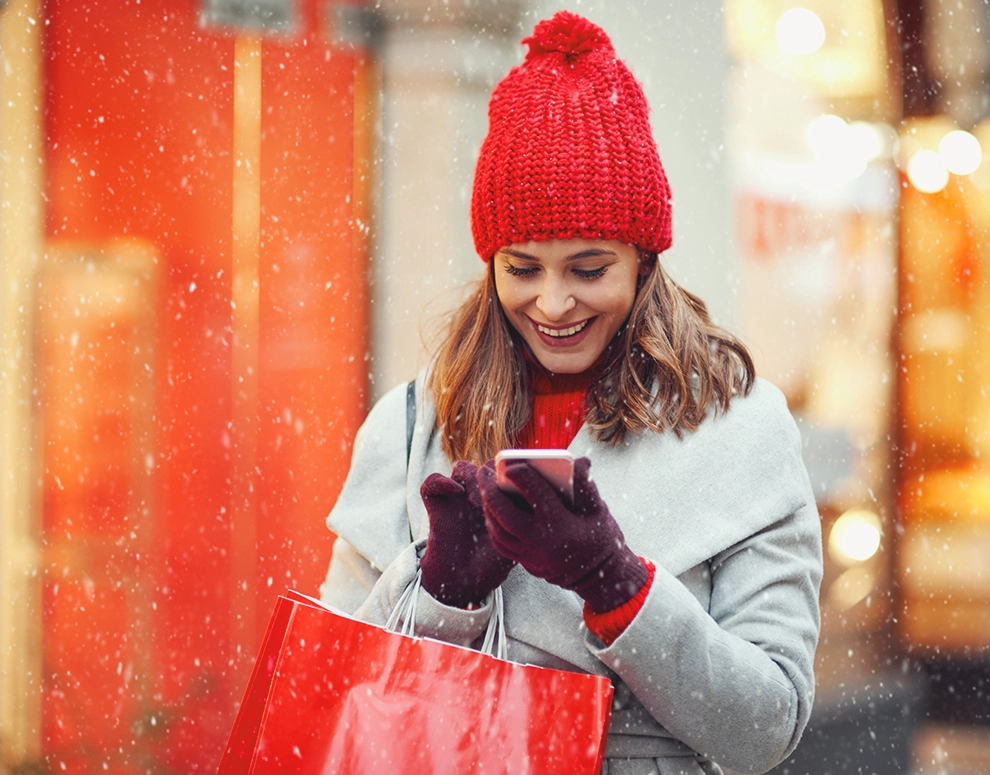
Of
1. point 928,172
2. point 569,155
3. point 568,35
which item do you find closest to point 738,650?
point 569,155

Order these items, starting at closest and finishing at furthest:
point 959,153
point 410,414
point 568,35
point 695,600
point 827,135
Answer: point 695,600 < point 568,35 < point 410,414 < point 827,135 < point 959,153

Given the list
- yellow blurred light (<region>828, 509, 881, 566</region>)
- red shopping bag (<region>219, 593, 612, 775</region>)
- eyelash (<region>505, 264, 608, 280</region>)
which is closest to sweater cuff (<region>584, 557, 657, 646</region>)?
red shopping bag (<region>219, 593, 612, 775</region>)

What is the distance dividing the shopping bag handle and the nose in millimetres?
533

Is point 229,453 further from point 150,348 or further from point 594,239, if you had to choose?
point 594,239

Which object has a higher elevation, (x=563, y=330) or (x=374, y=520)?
(x=563, y=330)

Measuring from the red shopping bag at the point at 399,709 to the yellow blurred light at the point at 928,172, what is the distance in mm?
4053

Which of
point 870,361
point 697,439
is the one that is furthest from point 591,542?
point 870,361

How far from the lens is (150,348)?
12.4 feet

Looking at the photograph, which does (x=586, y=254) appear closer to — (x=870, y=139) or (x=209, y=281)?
(x=209, y=281)

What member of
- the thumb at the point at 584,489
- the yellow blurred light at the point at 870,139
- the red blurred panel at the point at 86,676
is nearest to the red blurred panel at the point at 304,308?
the red blurred panel at the point at 86,676

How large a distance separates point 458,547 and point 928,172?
3.99 m

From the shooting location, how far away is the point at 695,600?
1709 millimetres

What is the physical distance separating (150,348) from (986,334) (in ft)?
12.5

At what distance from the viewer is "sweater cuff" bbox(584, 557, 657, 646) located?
1.62 m
